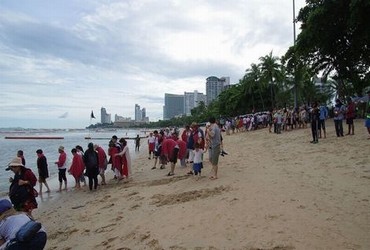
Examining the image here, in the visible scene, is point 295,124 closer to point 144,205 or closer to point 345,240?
point 144,205

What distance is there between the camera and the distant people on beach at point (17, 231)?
3.94 metres

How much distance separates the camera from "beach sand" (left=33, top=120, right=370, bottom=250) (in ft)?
18.2

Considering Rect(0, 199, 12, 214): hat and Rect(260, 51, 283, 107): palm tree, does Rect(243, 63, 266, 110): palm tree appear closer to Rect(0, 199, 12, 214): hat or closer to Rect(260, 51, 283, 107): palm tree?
Rect(260, 51, 283, 107): palm tree

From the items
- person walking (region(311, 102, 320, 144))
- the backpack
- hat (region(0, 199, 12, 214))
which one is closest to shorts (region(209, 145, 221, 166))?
the backpack

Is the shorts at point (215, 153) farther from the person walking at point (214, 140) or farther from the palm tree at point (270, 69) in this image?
the palm tree at point (270, 69)

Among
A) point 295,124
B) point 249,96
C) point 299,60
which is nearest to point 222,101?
point 249,96

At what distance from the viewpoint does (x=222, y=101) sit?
283ft

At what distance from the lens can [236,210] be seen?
23.0 ft

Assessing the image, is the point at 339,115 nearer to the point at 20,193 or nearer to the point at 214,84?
the point at 20,193

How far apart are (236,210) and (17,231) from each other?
165 inches

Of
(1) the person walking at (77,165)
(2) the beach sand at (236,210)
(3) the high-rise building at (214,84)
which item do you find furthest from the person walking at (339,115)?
(3) the high-rise building at (214,84)

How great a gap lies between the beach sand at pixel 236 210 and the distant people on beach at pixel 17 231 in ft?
7.66

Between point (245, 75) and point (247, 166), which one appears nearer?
point (247, 166)

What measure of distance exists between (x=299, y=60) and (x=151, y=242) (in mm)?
30618
